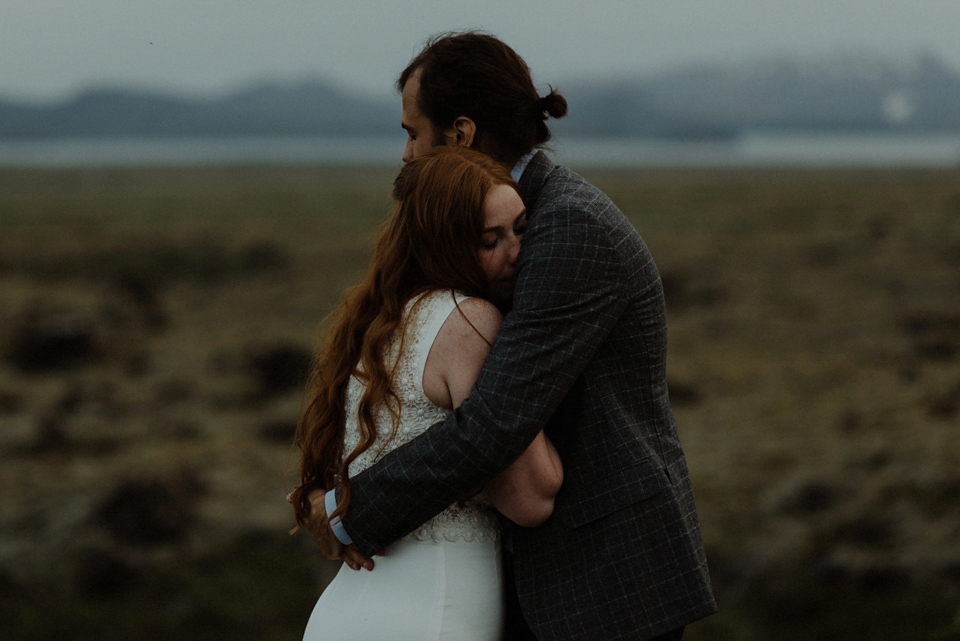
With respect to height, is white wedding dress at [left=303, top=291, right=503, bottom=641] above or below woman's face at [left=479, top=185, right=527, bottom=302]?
below

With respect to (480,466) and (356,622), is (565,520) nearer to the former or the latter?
(480,466)

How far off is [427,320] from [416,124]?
0.61m

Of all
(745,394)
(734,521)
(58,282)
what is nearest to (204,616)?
(734,521)

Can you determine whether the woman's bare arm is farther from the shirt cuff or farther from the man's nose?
the shirt cuff

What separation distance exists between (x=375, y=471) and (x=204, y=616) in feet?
24.9

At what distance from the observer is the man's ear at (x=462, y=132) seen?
2.43 m

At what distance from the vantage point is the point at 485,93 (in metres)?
2.42

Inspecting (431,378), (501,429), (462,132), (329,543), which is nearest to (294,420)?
(329,543)

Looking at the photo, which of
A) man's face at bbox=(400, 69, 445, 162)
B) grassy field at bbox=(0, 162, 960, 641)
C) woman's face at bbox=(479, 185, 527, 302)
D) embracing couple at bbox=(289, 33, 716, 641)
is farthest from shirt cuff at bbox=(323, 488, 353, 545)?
grassy field at bbox=(0, 162, 960, 641)

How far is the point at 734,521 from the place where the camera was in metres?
10.2

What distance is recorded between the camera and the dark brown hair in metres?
2.42

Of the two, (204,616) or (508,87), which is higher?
(508,87)

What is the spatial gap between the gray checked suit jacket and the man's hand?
69 millimetres

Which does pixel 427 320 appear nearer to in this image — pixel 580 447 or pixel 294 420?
pixel 580 447
